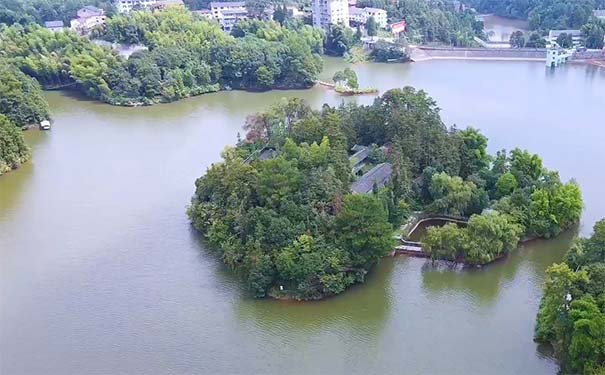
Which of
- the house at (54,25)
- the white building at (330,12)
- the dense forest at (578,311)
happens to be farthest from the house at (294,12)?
the dense forest at (578,311)

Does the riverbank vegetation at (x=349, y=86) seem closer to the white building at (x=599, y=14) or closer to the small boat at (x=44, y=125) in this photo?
the small boat at (x=44, y=125)

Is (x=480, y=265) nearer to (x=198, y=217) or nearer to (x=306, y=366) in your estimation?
(x=306, y=366)

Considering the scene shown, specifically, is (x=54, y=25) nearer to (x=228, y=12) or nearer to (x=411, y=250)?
(x=228, y=12)

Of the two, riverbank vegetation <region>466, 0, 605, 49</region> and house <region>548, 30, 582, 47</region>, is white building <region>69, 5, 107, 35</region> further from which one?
house <region>548, 30, 582, 47</region>

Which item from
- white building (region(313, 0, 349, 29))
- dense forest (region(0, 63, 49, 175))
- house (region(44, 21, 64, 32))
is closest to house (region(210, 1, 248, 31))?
white building (region(313, 0, 349, 29))

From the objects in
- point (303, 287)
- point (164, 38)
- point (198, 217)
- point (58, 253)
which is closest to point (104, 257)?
point (58, 253)
